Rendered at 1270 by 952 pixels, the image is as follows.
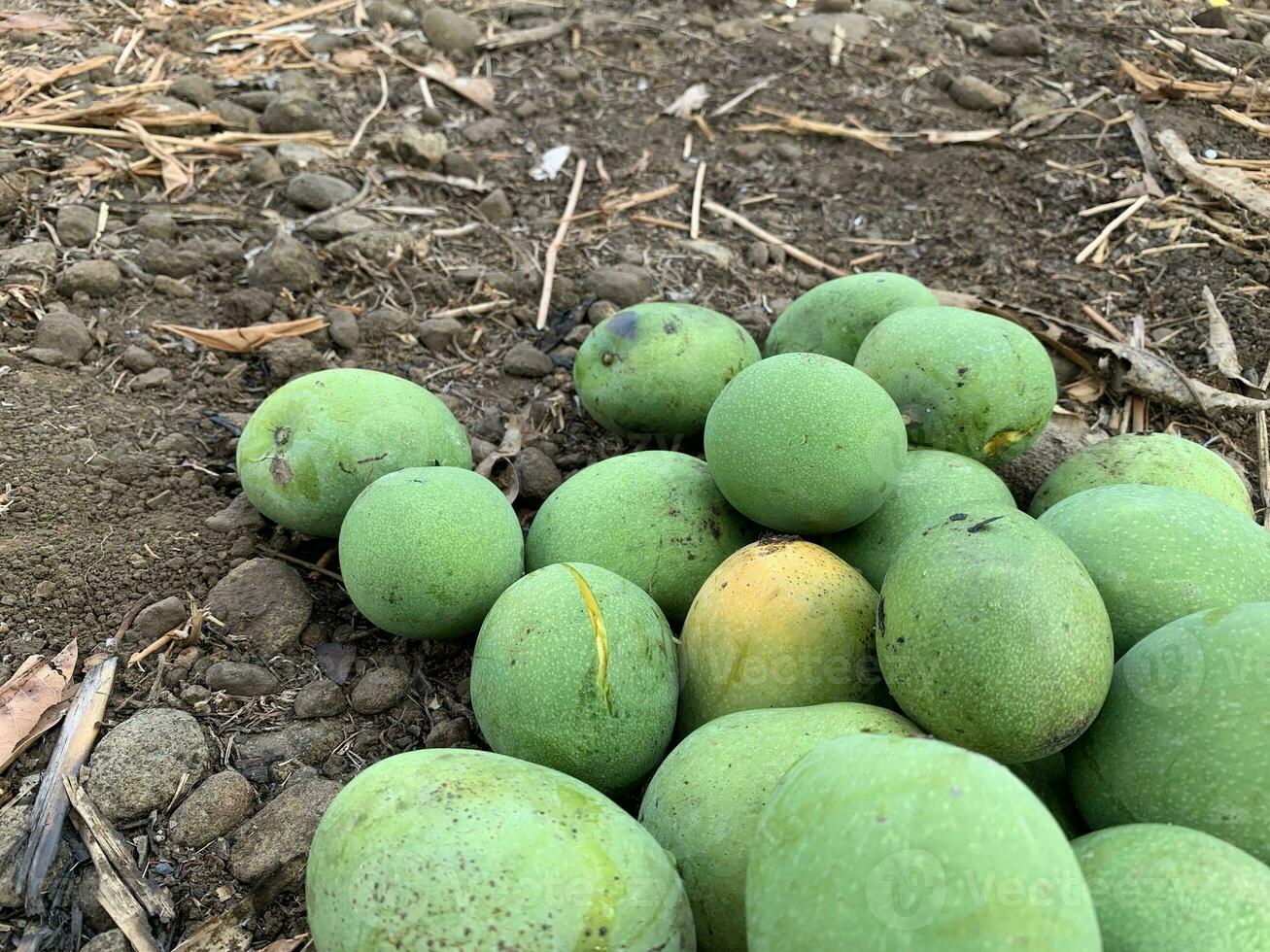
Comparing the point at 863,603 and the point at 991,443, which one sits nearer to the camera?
the point at 863,603

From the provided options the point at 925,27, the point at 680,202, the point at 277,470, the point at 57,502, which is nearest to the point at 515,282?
the point at 680,202

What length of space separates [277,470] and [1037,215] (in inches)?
138

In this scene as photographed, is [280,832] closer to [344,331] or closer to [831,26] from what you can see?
[344,331]

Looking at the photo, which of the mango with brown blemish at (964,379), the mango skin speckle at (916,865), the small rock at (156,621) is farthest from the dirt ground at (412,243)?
the mango skin speckle at (916,865)

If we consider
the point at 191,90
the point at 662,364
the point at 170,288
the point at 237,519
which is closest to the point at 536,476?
the point at 662,364

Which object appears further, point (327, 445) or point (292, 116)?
point (292, 116)

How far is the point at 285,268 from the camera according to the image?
391 centimetres

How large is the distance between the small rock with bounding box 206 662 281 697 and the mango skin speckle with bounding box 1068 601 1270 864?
1.97m

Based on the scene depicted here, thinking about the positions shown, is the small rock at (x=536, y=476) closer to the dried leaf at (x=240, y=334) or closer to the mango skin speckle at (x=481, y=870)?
the dried leaf at (x=240, y=334)

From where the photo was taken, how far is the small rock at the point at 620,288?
4.07 metres

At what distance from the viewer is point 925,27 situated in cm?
572

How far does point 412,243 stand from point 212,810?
2.63m

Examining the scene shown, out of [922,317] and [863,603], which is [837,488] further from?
[922,317]

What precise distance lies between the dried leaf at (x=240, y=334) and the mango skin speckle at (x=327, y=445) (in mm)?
827
